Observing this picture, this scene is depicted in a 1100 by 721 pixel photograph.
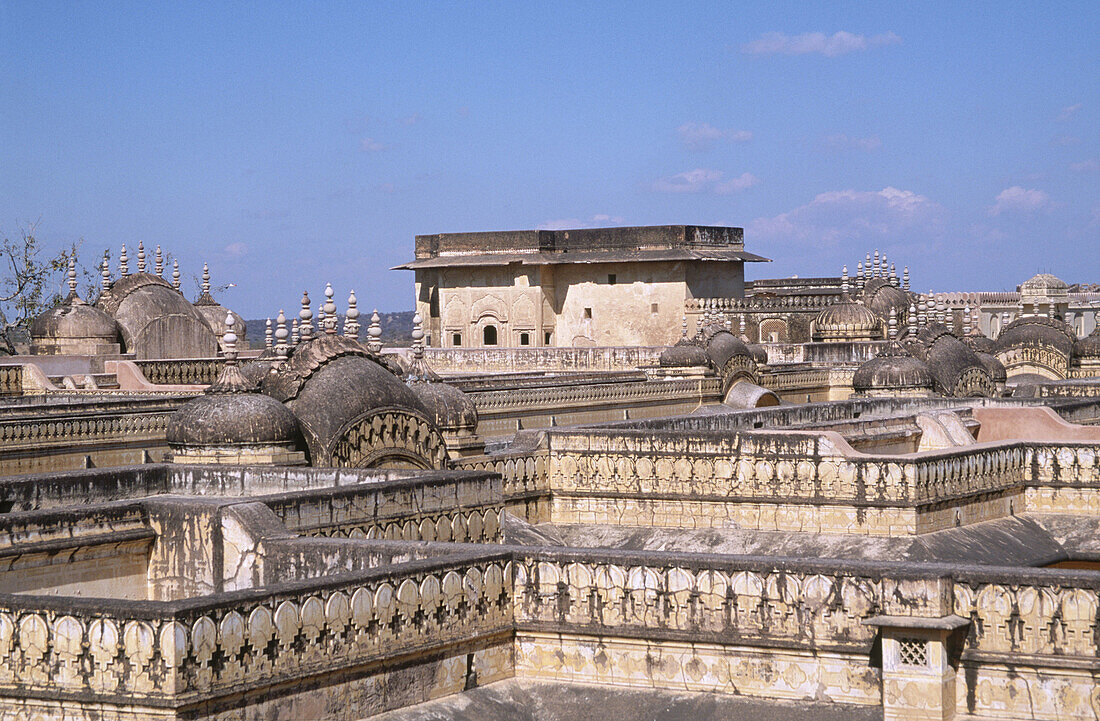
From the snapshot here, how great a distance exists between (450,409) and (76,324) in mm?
13010

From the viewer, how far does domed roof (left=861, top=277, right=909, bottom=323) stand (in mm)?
40500

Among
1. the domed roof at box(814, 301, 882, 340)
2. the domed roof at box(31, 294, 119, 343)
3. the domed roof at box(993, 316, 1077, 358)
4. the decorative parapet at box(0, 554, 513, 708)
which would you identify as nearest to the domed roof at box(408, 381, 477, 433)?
the decorative parapet at box(0, 554, 513, 708)

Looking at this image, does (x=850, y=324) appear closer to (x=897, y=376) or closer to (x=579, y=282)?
(x=579, y=282)

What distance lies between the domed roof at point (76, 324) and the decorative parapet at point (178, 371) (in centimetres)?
175

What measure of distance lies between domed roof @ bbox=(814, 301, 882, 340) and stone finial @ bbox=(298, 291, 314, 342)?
23323 mm

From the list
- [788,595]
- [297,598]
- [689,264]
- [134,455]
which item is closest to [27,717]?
[297,598]

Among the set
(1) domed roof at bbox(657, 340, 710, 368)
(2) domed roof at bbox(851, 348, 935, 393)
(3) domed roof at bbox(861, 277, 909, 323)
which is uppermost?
(3) domed roof at bbox(861, 277, 909, 323)

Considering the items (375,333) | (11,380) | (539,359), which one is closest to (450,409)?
(375,333)

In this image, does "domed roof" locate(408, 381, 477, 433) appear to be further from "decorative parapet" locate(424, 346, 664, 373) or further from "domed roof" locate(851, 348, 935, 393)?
"decorative parapet" locate(424, 346, 664, 373)

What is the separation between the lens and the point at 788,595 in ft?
28.9

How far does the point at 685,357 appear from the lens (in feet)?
94.1

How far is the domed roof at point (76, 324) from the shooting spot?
1092 inches

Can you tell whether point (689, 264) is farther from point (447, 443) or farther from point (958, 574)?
point (958, 574)

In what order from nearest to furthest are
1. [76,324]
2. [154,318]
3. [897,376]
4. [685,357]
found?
[897,376]
[76,324]
[685,357]
[154,318]
